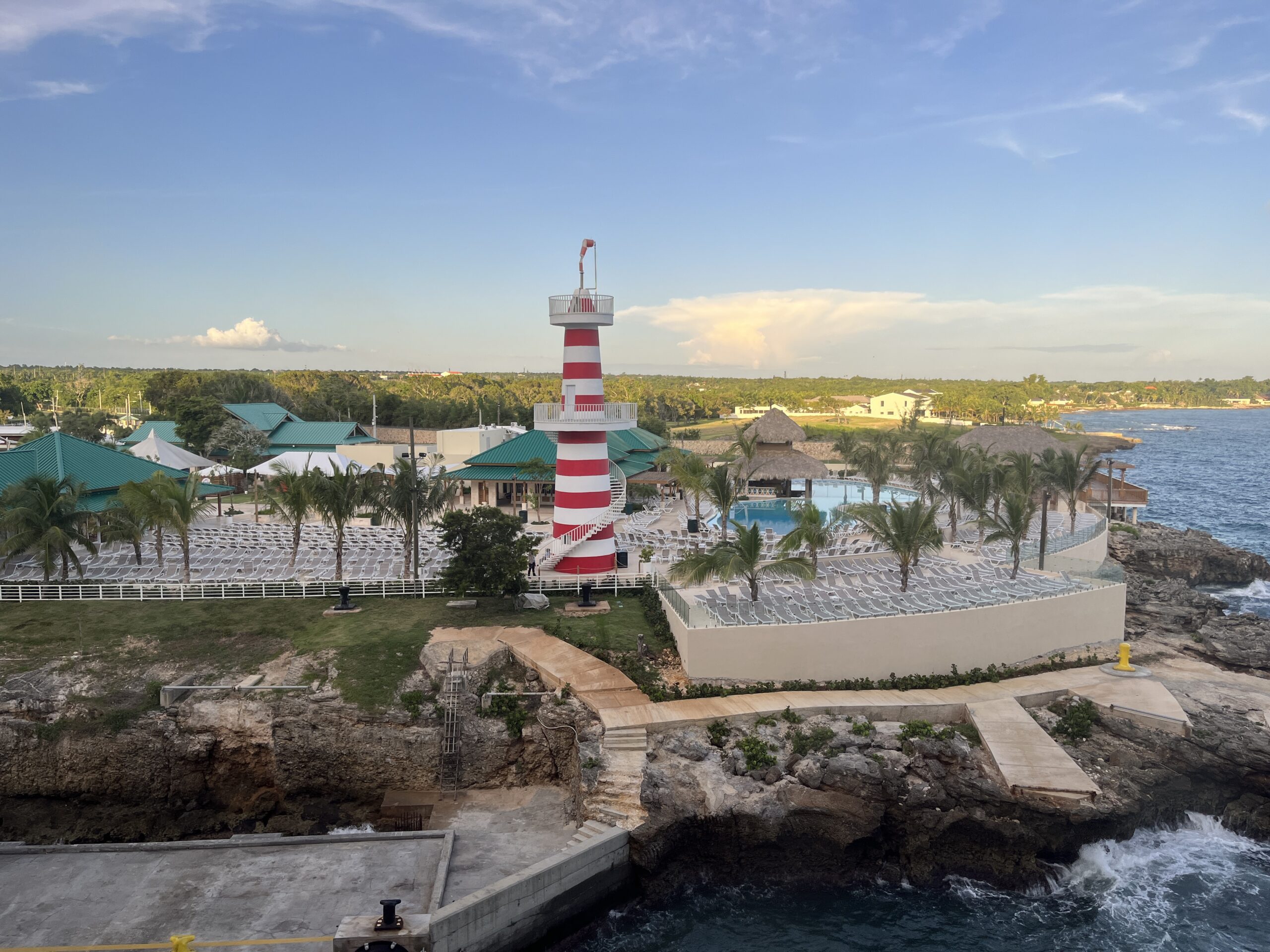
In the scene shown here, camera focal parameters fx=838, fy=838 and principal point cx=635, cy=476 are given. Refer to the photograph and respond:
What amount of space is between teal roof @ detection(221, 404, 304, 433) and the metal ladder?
45.4 m

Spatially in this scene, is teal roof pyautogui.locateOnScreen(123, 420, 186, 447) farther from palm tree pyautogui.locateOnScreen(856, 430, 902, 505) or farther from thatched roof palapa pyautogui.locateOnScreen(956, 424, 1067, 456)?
thatched roof palapa pyautogui.locateOnScreen(956, 424, 1067, 456)

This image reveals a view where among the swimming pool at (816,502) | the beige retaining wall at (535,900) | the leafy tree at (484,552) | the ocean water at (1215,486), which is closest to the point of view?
the beige retaining wall at (535,900)

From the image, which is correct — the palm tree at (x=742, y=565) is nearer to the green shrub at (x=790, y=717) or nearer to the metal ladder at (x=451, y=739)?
the green shrub at (x=790, y=717)

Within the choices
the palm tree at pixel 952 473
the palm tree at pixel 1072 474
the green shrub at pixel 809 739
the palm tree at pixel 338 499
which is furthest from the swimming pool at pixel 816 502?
the green shrub at pixel 809 739

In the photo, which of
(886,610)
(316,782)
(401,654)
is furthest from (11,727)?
(886,610)

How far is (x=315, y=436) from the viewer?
59812mm

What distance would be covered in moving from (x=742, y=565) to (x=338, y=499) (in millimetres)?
13145

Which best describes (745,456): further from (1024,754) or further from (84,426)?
(84,426)

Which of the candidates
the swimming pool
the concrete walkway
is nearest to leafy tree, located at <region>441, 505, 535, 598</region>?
the concrete walkway

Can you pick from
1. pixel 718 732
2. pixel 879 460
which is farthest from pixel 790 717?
pixel 879 460

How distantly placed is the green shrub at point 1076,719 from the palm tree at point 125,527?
2628 cm

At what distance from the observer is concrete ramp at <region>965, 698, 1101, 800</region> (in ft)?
53.5

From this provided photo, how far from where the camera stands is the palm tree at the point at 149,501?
25.2 meters

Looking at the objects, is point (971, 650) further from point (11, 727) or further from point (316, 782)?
point (11, 727)
